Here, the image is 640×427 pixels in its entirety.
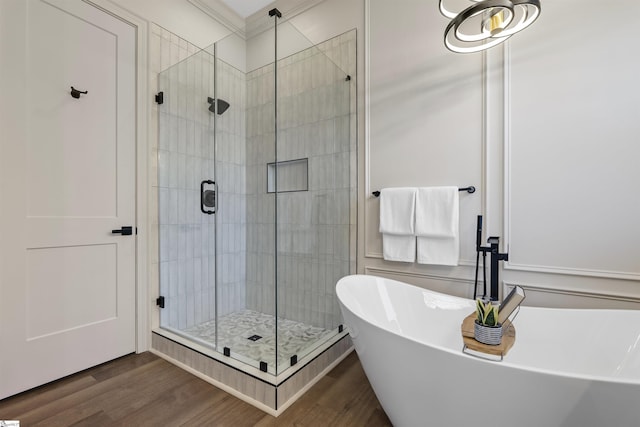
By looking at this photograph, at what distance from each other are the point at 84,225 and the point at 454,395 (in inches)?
93.1

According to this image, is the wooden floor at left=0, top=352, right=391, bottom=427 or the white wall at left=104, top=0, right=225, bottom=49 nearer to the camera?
the wooden floor at left=0, top=352, right=391, bottom=427

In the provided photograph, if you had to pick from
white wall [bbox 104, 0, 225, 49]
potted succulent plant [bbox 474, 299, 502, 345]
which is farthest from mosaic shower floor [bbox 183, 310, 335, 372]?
white wall [bbox 104, 0, 225, 49]

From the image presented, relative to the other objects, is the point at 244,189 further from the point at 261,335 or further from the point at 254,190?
the point at 261,335

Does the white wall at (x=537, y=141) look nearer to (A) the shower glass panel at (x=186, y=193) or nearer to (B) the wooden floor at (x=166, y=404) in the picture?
(B) the wooden floor at (x=166, y=404)

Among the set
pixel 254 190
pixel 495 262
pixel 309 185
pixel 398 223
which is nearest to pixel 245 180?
pixel 254 190

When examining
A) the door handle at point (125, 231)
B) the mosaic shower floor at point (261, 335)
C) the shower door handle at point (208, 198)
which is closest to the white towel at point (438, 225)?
the mosaic shower floor at point (261, 335)

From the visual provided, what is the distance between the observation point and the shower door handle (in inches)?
94.8

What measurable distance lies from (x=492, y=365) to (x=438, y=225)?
3.71 feet

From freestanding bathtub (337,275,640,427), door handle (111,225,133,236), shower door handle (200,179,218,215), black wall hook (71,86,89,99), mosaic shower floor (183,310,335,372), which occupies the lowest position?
mosaic shower floor (183,310,335,372)

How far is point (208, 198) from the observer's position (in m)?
2.44

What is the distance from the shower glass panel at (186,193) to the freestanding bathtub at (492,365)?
1.40 metres

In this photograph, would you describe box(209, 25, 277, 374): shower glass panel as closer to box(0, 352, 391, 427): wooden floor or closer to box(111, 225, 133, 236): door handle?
box(0, 352, 391, 427): wooden floor

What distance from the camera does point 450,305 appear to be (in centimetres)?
173

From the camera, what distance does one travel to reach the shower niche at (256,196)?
2010 millimetres
